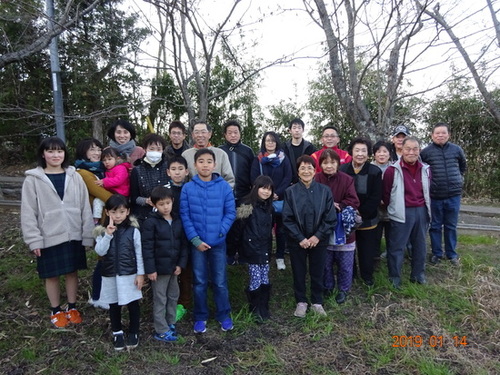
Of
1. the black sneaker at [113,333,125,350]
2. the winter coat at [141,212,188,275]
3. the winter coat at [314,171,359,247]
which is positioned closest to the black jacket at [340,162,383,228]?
the winter coat at [314,171,359,247]

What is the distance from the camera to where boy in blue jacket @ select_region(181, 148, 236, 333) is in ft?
10.0

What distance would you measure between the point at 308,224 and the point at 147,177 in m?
1.57

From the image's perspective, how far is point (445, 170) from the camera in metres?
4.17

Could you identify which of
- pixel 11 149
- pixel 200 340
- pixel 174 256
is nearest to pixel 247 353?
pixel 200 340

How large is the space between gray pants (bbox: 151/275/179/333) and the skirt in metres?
0.79

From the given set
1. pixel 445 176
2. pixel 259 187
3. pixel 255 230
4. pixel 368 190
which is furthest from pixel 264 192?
pixel 445 176

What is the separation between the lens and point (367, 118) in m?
5.08

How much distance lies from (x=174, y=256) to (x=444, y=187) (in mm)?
3284

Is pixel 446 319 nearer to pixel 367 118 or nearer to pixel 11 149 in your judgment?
pixel 367 118

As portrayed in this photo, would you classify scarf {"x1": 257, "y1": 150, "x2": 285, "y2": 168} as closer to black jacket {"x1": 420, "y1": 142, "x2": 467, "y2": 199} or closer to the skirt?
black jacket {"x1": 420, "y1": 142, "x2": 467, "y2": 199}

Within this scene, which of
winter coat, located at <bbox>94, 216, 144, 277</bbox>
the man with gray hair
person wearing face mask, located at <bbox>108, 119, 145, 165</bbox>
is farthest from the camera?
the man with gray hair

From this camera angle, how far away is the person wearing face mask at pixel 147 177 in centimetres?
322

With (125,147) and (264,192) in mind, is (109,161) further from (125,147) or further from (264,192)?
(264,192)

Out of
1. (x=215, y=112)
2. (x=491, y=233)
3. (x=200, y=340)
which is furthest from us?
(x=215, y=112)
